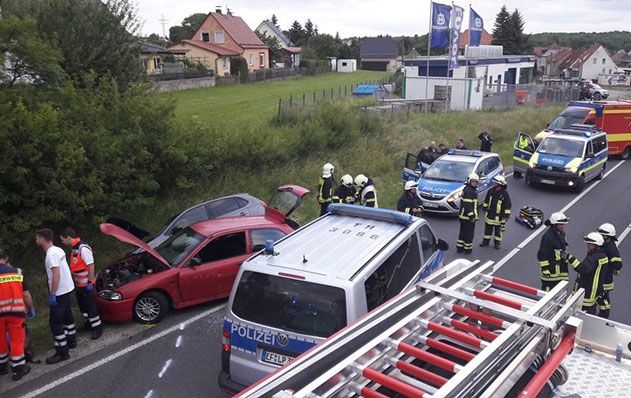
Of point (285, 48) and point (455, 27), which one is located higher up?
point (285, 48)

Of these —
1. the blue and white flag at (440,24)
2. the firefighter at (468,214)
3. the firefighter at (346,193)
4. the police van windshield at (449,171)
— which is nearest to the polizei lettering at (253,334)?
the firefighter at (346,193)

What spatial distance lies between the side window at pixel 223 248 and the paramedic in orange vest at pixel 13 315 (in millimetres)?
2591

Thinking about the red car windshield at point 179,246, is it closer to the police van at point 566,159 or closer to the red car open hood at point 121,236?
the red car open hood at point 121,236

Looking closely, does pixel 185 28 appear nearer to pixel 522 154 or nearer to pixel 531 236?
pixel 522 154

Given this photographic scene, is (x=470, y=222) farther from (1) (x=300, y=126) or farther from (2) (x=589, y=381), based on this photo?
(1) (x=300, y=126)

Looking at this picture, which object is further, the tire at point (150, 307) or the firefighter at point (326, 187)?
the firefighter at point (326, 187)

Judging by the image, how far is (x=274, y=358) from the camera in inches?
208

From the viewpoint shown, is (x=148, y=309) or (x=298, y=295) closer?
(x=298, y=295)

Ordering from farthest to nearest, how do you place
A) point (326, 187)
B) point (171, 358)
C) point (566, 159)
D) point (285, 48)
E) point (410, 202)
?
point (285, 48)
point (566, 159)
point (326, 187)
point (410, 202)
point (171, 358)

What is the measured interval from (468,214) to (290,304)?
22.4 feet

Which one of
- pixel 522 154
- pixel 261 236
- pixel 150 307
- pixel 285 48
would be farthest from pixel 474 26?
pixel 285 48

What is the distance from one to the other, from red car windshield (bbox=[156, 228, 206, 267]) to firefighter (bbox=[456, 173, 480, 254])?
5.59 meters

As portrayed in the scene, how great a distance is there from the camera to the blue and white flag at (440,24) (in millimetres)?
25828

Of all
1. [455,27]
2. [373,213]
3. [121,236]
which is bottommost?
[121,236]
